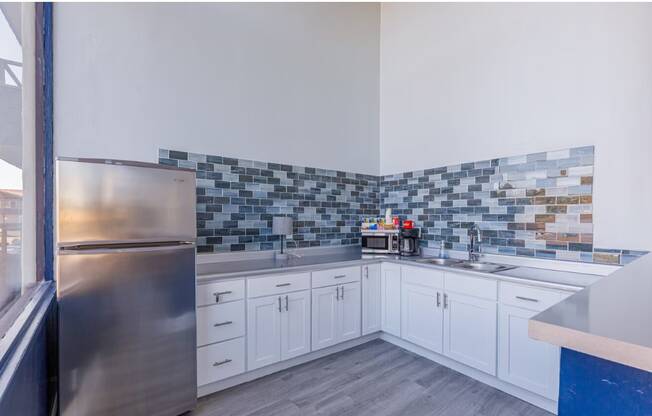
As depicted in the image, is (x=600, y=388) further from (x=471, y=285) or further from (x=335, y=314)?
(x=335, y=314)

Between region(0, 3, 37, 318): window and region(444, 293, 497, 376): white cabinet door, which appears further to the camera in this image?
region(444, 293, 497, 376): white cabinet door

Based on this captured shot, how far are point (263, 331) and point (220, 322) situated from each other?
354 mm

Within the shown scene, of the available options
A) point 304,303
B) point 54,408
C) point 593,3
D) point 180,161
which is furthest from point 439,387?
point 593,3

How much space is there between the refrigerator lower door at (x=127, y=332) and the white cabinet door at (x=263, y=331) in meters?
0.44

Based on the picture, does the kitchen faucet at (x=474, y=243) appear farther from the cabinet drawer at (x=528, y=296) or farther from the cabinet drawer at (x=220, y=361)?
the cabinet drawer at (x=220, y=361)

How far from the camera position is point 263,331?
91.5 inches

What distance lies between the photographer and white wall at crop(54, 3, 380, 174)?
213 cm

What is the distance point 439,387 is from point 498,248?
1.28 m

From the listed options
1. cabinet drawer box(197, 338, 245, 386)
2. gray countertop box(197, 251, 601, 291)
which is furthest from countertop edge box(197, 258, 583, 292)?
cabinet drawer box(197, 338, 245, 386)

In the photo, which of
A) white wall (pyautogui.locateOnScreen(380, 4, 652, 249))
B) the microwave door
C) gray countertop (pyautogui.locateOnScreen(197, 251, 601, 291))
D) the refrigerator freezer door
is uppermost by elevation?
white wall (pyautogui.locateOnScreen(380, 4, 652, 249))

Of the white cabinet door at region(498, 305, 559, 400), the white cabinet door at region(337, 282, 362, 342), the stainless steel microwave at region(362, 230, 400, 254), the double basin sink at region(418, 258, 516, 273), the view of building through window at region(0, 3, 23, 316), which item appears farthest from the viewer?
the stainless steel microwave at region(362, 230, 400, 254)

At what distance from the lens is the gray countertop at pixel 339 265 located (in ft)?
6.62

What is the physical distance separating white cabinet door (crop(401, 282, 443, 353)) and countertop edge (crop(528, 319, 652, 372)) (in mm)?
2032

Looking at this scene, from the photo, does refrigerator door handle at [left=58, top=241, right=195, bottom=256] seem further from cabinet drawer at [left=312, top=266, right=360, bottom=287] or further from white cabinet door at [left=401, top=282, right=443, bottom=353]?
white cabinet door at [left=401, top=282, right=443, bottom=353]
